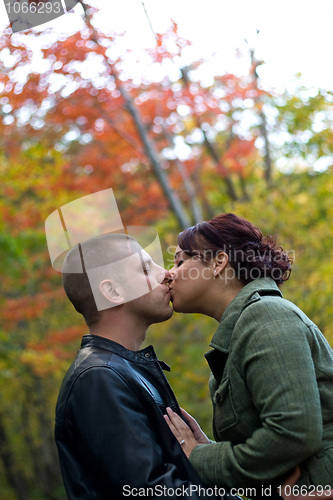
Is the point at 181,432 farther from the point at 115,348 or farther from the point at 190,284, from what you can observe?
the point at 190,284

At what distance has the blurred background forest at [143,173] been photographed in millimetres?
6488

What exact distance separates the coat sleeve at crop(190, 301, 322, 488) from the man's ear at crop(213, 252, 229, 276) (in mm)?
364

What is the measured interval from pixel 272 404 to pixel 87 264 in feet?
3.31

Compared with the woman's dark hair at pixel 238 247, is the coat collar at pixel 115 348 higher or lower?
lower

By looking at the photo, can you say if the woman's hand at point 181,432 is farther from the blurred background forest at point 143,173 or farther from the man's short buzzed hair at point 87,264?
the blurred background forest at point 143,173

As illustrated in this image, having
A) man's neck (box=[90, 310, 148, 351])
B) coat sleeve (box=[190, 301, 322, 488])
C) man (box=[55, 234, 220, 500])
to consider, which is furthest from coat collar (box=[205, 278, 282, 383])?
man's neck (box=[90, 310, 148, 351])

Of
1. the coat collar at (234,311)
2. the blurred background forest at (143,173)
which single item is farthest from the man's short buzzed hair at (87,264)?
the blurred background forest at (143,173)

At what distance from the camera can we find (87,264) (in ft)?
7.88

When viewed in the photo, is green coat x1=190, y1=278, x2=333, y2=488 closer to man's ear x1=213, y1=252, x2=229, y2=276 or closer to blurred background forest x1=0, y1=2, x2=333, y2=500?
man's ear x1=213, y1=252, x2=229, y2=276

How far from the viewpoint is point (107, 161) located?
9211 mm

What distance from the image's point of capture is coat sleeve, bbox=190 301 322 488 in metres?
1.86

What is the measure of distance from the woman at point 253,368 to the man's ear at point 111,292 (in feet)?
0.91

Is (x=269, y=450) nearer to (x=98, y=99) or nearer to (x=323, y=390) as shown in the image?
(x=323, y=390)

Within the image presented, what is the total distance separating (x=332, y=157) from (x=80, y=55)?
367cm
